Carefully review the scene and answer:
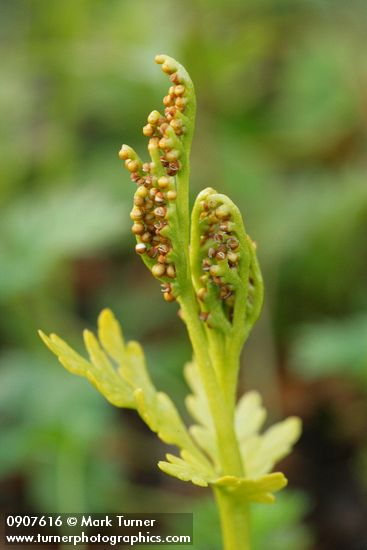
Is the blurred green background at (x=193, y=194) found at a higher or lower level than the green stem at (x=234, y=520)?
higher

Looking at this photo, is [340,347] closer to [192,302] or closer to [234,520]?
[234,520]

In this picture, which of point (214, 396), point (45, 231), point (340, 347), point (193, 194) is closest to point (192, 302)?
point (214, 396)

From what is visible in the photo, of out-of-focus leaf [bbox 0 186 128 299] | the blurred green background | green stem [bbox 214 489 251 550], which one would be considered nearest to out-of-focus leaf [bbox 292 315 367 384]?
the blurred green background

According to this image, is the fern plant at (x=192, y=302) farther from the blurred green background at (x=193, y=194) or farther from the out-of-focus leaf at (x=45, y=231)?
the out-of-focus leaf at (x=45, y=231)

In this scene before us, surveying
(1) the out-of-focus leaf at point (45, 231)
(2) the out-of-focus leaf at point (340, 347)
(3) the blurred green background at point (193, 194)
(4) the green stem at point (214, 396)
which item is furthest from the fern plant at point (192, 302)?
(1) the out-of-focus leaf at point (45, 231)

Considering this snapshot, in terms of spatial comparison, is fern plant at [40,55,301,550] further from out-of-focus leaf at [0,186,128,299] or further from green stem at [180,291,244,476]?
out-of-focus leaf at [0,186,128,299]

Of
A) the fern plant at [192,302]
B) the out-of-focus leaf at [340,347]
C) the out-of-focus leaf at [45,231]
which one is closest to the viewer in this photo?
the fern plant at [192,302]

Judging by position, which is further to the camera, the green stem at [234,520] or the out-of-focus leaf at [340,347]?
the out-of-focus leaf at [340,347]

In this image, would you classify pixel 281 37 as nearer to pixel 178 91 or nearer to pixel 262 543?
pixel 262 543
